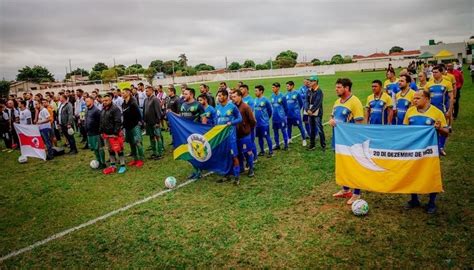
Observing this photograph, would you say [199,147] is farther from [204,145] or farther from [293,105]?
[293,105]

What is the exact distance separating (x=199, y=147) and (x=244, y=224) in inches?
125

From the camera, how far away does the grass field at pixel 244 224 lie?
4730 mm

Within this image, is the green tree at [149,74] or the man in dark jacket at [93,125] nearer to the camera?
the man in dark jacket at [93,125]

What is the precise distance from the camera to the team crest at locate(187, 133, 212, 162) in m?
8.42

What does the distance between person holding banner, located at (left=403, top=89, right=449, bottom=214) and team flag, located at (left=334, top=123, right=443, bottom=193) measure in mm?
407

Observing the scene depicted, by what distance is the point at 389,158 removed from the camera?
5.68m

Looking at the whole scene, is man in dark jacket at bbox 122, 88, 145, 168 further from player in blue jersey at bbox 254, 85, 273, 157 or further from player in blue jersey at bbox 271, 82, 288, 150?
player in blue jersey at bbox 271, 82, 288, 150

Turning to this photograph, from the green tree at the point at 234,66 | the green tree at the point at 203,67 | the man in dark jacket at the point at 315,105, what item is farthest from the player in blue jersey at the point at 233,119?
the green tree at the point at 203,67

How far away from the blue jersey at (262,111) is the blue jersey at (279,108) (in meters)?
0.55

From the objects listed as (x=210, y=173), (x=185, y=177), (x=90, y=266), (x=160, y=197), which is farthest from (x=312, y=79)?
(x=90, y=266)

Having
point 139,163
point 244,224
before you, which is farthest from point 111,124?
point 244,224

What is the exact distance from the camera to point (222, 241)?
5.31m

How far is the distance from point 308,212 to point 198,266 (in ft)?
8.28

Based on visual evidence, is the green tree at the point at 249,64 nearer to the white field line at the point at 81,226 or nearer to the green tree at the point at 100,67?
the green tree at the point at 100,67
